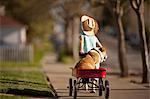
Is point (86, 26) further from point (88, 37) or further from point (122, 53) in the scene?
point (122, 53)

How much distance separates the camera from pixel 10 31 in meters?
53.3

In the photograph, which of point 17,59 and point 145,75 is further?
point 17,59

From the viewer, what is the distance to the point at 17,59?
3738 centimetres

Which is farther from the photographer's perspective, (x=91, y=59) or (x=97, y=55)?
(x=97, y=55)

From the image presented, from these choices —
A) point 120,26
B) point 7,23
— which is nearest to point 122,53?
point 120,26

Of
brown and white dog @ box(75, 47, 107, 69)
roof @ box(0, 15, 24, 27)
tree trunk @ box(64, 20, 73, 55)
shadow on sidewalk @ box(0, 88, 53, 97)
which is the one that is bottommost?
shadow on sidewalk @ box(0, 88, 53, 97)

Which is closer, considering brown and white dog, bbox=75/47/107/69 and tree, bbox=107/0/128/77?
brown and white dog, bbox=75/47/107/69

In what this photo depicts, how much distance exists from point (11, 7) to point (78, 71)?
4099 cm

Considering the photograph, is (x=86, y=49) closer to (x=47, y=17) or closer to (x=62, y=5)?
(x=62, y=5)

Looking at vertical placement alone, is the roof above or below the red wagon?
above

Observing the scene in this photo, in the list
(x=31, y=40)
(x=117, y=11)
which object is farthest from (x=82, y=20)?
(x=31, y=40)

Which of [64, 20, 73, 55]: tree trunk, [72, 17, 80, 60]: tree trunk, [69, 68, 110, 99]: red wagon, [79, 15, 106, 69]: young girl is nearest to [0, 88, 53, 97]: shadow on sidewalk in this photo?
[69, 68, 110, 99]: red wagon

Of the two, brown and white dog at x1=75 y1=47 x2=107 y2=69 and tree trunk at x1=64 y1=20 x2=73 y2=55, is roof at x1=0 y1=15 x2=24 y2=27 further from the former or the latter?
brown and white dog at x1=75 y1=47 x2=107 y2=69

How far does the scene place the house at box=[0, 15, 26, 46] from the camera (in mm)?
51500
